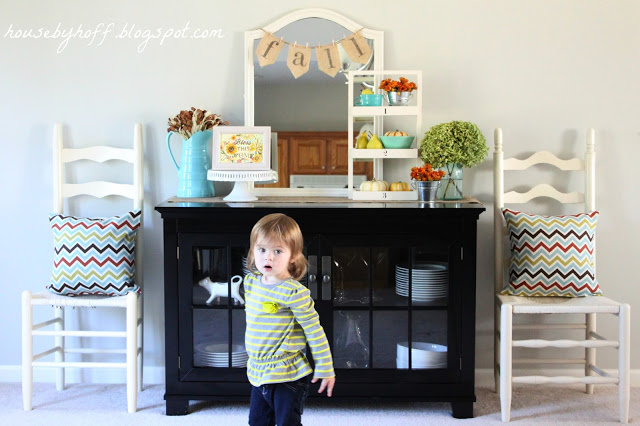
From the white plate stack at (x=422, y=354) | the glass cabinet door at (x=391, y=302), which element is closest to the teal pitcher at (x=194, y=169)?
the glass cabinet door at (x=391, y=302)

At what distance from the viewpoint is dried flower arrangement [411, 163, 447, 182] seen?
3033 mm

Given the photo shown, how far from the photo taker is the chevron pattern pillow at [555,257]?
3039mm

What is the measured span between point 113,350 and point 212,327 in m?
0.62

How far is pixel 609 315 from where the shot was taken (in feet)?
11.1

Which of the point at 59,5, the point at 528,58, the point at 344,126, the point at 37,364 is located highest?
the point at 59,5

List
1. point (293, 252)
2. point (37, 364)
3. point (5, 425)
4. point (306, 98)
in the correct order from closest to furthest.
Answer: point (293, 252)
point (5, 425)
point (37, 364)
point (306, 98)

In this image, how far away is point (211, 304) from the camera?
9.73 ft

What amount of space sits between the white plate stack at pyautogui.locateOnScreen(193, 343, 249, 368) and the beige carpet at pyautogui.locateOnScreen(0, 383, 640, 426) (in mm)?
209

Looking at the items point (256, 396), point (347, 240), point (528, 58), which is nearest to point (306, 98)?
point (347, 240)

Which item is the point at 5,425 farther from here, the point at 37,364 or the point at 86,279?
the point at 86,279

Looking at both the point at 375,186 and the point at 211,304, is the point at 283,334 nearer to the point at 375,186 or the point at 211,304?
the point at 211,304

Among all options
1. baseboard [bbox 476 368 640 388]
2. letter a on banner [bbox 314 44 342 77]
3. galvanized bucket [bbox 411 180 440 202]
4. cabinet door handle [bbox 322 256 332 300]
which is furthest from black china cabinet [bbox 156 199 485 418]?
letter a on banner [bbox 314 44 342 77]

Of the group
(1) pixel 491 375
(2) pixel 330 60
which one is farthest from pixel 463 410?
(2) pixel 330 60

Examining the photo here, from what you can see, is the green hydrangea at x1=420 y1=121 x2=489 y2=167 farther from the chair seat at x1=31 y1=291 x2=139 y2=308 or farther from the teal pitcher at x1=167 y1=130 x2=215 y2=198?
the chair seat at x1=31 y1=291 x2=139 y2=308
